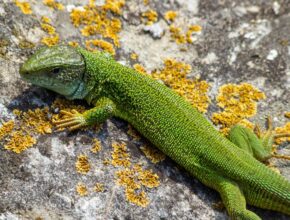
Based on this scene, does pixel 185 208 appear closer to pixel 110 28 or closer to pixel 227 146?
pixel 227 146

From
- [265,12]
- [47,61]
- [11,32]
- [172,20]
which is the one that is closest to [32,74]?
[47,61]

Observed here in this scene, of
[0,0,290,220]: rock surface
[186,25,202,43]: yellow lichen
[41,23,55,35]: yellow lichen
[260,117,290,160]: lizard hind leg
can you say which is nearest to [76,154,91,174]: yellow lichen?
[0,0,290,220]: rock surface

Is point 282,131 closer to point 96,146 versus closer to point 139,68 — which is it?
point 139,68

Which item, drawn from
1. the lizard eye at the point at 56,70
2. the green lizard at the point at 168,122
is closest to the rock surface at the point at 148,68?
the green lizard at the point at 168,122

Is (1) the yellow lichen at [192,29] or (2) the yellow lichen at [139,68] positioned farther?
(1) the yellow lichen at [192,29]

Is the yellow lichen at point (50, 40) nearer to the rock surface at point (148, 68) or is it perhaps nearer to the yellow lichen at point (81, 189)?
the rock surface at point (148, 68)

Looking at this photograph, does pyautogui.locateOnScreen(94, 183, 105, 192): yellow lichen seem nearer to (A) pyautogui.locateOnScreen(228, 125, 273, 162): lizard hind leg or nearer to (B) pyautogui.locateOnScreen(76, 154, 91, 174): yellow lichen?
(B) pyautogui.locateOnScreen(76, 154, 91, 174): yellow lichen
